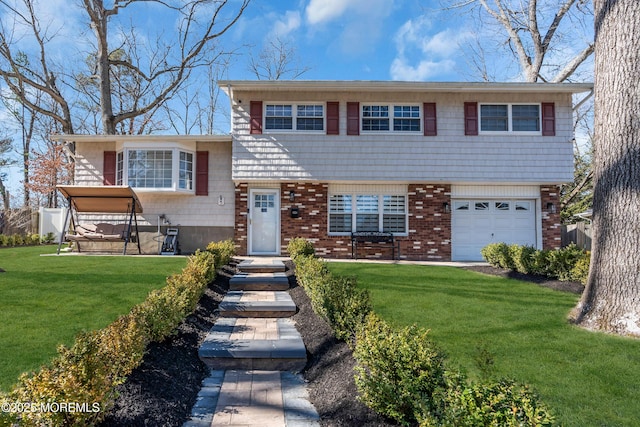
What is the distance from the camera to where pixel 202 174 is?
498 inches

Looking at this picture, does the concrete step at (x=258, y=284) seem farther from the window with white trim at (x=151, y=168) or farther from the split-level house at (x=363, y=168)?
the window with white trim at (x=151, y=168)

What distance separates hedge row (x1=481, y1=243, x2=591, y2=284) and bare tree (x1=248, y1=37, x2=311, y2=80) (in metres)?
19.1

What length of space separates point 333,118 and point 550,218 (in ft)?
24.3

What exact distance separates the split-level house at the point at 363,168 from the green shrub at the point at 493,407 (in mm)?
10274

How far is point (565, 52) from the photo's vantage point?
17016 millimetres

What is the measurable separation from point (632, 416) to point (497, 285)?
4.82 meters

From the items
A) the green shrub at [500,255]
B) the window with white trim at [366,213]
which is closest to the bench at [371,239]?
the window with white trim at [366,213]

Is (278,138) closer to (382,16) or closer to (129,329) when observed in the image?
(382,16)

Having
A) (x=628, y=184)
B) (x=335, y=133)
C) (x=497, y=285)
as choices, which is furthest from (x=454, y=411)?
(x=335, y=133)

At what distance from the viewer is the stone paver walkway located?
9.66 ft

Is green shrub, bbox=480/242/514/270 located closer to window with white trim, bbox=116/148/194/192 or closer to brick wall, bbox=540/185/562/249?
brick wall, bbox=540/185/562/249

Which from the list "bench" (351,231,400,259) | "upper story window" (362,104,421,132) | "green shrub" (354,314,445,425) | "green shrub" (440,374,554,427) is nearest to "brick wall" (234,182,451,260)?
"bench" (351,231,400,259)

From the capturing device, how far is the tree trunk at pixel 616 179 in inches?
169

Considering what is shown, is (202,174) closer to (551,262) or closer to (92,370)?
(551,262)
